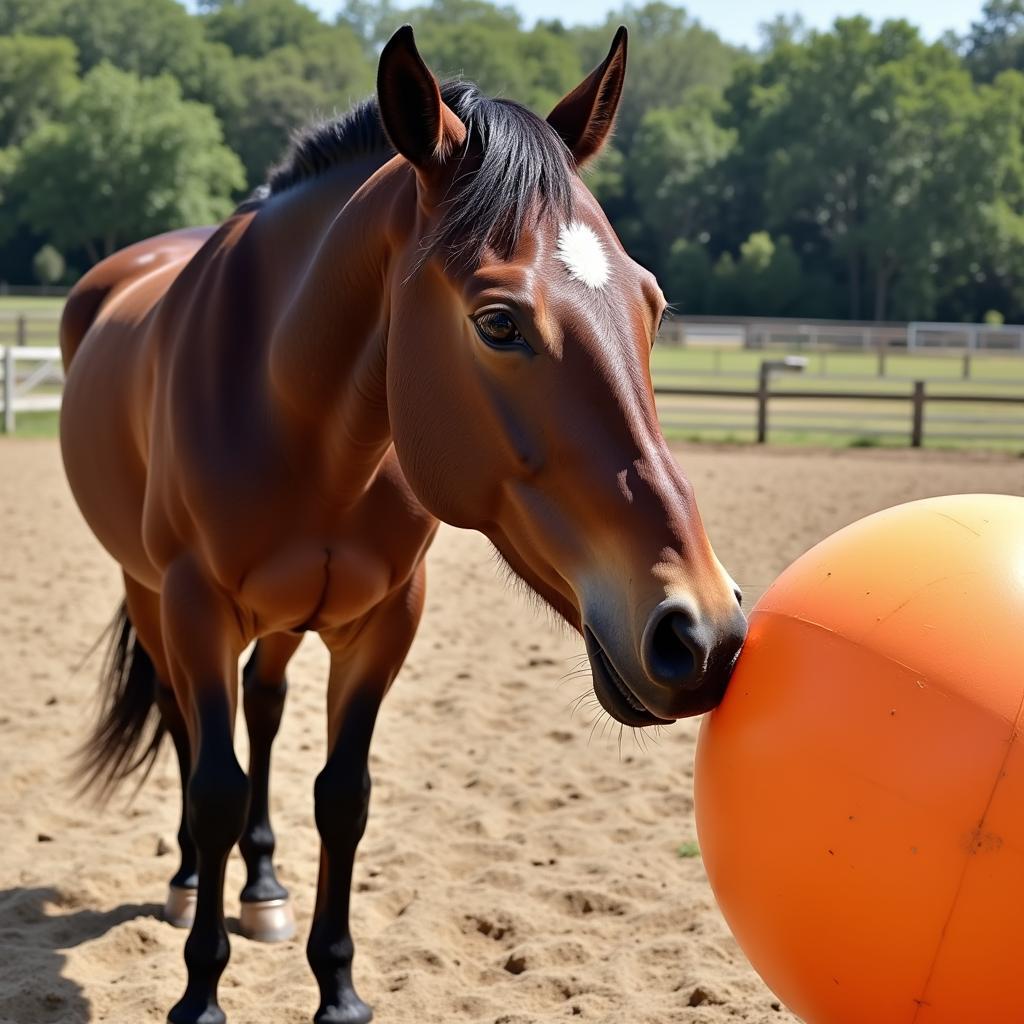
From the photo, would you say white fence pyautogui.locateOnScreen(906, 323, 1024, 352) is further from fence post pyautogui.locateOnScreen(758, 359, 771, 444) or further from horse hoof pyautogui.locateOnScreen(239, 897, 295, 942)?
horse hoof pyautogui.locateOnScreen(239, 897, 295, 942)

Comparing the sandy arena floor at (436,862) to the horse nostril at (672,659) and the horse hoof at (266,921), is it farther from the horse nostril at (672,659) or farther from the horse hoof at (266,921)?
the horse nostril at (672,659)


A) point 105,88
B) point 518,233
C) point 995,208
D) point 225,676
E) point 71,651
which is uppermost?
point 105,88

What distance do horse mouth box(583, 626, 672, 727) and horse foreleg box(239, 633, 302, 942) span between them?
224 cm

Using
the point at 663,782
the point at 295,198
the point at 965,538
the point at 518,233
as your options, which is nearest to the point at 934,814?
the point at 965,538

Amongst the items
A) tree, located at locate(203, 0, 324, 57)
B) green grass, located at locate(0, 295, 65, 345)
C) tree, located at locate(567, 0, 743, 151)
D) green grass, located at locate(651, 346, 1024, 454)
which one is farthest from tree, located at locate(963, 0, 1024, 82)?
green grass, located at locate(0, 295, 65, 345)

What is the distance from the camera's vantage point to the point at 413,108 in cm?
259

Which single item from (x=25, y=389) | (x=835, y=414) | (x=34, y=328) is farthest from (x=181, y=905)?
(x=34, y=328)

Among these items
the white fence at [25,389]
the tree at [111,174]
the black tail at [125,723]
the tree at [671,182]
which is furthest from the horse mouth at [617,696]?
the tree at [671,182]

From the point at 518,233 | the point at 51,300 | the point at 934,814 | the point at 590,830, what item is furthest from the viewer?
the point at 51,300

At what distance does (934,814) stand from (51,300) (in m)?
57.5

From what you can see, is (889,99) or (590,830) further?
(889,99)

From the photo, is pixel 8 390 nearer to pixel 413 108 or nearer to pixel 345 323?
pixel 345 323

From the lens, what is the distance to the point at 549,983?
3719 mm

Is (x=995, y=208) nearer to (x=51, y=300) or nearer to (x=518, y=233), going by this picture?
(x=51, y=300)
